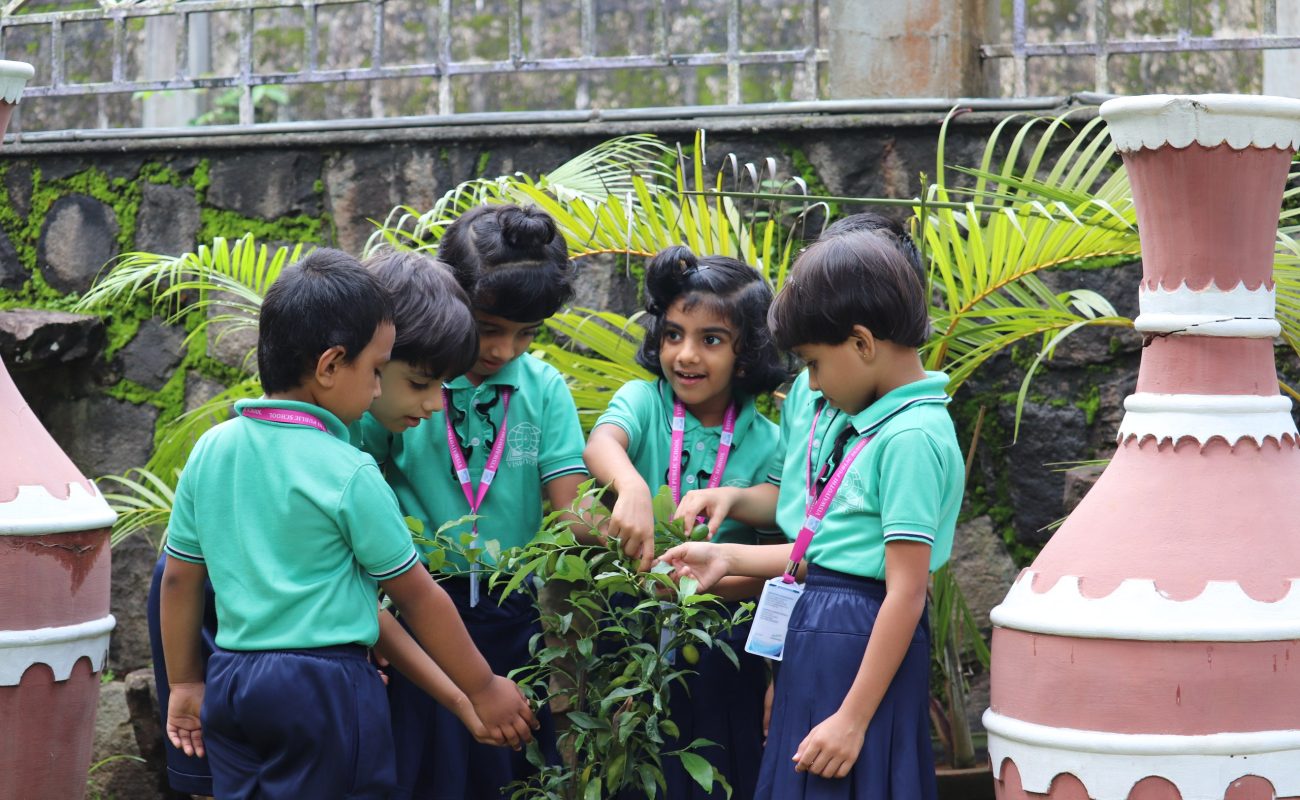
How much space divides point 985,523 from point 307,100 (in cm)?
781

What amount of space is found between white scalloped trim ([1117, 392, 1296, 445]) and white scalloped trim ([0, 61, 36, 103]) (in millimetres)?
2070

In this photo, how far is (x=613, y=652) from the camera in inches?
96.2

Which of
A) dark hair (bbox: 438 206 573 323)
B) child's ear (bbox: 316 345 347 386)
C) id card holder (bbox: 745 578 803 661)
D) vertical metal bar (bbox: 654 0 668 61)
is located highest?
vertical metal bar (bbox: 654 0 668 61)

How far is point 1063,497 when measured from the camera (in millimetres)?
3500

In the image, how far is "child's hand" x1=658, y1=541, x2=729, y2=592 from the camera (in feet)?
7.79

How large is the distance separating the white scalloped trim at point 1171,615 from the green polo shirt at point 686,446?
0.76 meters

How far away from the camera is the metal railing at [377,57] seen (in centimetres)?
381

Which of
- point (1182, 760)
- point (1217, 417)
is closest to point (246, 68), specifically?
point (1217, 417)

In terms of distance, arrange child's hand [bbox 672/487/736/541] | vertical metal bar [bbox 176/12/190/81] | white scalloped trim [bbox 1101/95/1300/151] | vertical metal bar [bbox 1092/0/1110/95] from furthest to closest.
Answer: vertical metal bar [bbox 176/12/190/81] < vertical metal bar [bbox 1092/0/1110/95] < child's hand [bbox 672/487/736/541] < white scalloped trim [bbox 1101/95/1300/151]

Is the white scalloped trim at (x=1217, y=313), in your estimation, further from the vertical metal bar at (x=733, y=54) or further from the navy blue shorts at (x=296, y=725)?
the vertical metal bar at (x=733, y=54)

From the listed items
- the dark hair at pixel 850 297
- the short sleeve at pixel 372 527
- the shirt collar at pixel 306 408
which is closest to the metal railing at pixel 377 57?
the dark hair at pixel 850 297

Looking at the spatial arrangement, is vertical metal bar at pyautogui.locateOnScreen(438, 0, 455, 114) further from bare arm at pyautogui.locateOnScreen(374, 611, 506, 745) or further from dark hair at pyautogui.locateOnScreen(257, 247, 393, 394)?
bare arm at pyautogui.locateOnScreen(374, 611, 506, 745)

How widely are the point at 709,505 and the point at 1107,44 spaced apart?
1.75 meters

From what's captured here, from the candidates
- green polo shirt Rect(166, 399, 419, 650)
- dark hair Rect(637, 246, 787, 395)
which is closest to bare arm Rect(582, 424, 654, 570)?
dark hair Rect(637, 246, 787, 395)
